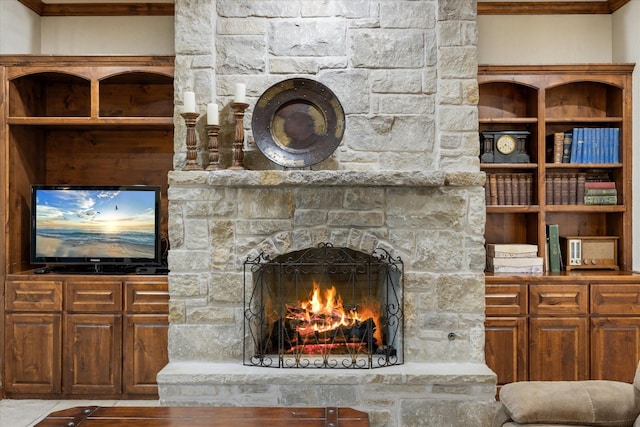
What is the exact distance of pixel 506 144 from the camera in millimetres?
3996

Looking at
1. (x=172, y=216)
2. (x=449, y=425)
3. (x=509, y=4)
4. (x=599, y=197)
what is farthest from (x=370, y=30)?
(x=449, y=425)

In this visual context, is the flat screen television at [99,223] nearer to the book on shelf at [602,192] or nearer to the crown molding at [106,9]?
the crown molding at [106,9]

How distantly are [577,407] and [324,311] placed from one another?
175 centimetres

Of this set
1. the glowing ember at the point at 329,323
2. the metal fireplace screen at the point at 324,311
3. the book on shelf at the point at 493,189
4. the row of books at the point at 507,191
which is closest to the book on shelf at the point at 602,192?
the row of books at the point at 507,191

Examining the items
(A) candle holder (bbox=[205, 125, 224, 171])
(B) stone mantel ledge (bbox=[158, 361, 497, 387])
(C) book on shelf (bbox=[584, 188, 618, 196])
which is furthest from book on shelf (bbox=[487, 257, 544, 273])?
(A) candle holder (bbox=[205, 125, 224, 171])

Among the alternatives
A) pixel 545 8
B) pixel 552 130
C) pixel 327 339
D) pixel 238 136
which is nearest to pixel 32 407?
pixel 327 339

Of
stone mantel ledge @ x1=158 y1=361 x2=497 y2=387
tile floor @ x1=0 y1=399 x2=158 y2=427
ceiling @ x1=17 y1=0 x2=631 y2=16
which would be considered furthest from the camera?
ceiling @ x1=17 y1=0 x2=631 y2=16

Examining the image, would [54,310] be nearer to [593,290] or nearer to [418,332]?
[418,332]

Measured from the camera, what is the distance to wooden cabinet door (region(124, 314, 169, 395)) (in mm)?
3695

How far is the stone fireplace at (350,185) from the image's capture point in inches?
132

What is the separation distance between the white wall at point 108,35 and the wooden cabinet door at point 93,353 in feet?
6.52

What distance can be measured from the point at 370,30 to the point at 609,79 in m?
1.78

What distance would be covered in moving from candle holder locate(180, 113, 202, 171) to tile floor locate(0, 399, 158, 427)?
62.4 inches

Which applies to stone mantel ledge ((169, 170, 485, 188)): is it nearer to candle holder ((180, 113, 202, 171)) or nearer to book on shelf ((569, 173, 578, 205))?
candle holder ((180, 113, 202, 171))
